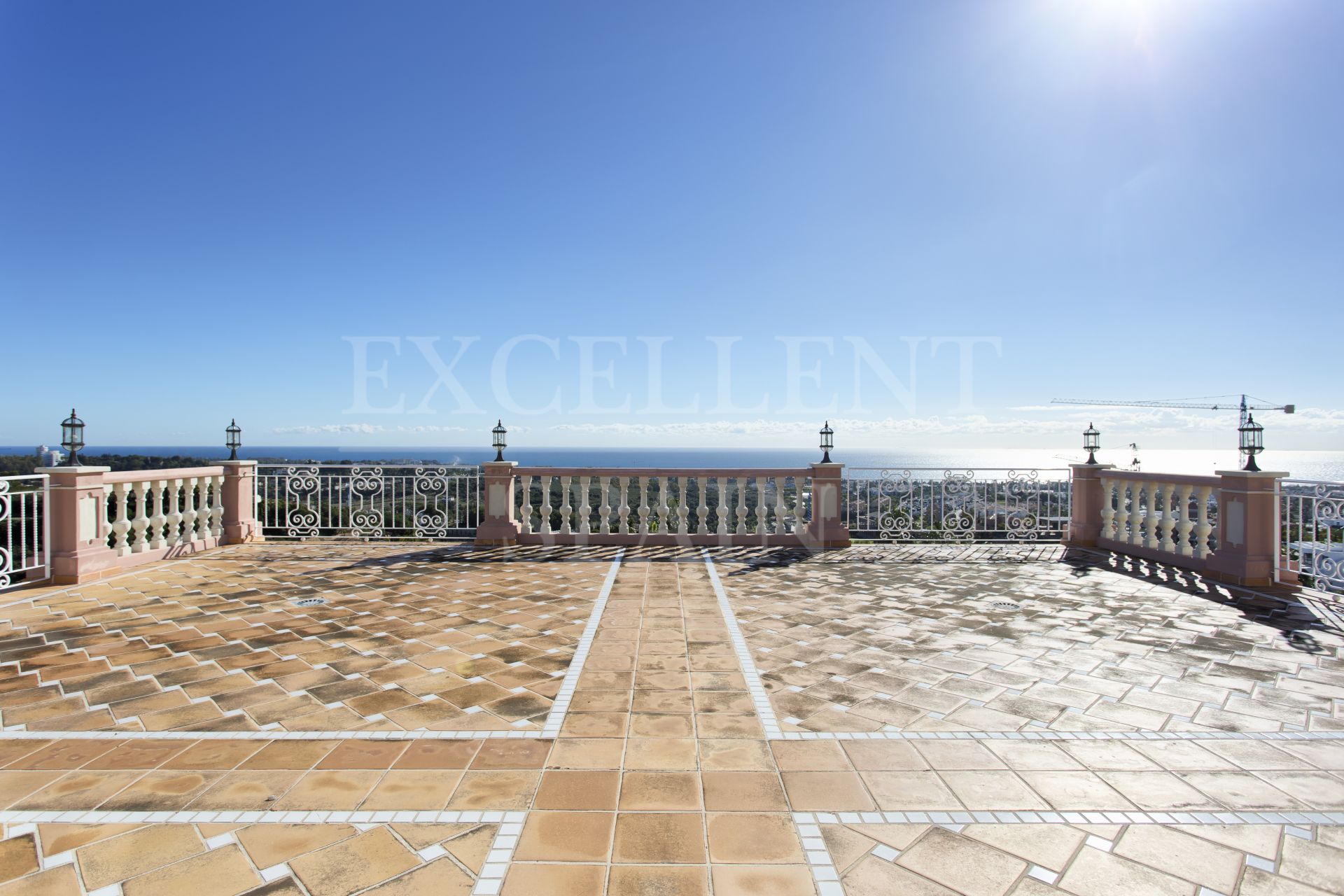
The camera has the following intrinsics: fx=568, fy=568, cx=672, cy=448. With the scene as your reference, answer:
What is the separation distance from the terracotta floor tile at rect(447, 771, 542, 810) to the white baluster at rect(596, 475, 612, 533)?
224 inches

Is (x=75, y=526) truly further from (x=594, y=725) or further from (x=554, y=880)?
(x=554, y=880)

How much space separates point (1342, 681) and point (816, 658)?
3128mm

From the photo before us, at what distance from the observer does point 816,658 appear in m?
3.76

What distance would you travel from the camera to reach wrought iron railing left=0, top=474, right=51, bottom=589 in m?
5.64

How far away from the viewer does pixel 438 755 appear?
2.53 metres

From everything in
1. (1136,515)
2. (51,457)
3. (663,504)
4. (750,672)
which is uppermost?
(51,457)

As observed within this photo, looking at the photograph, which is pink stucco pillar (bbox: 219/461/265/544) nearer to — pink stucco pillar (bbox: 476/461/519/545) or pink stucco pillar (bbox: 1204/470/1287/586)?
pink stucco pillar (bbox: 476/461/519/545)

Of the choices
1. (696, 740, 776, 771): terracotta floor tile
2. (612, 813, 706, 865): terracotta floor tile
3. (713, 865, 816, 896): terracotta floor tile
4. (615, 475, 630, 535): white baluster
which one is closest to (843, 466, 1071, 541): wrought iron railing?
(615, 475, 630, 535): white baluster

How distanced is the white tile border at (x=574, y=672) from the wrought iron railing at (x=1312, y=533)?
22.5 feet

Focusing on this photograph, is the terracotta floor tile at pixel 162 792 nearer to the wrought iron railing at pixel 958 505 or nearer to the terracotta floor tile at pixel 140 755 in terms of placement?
the terracotta floor tile at pixel 140 755

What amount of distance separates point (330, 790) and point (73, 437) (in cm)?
655

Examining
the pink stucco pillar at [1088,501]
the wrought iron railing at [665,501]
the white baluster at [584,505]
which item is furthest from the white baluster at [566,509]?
the pink stucco pillar at [1088,501]

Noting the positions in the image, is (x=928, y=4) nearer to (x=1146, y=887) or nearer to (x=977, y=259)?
(x=977, y=259)

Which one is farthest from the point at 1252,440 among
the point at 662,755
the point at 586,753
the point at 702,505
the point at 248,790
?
the point at 248,790
